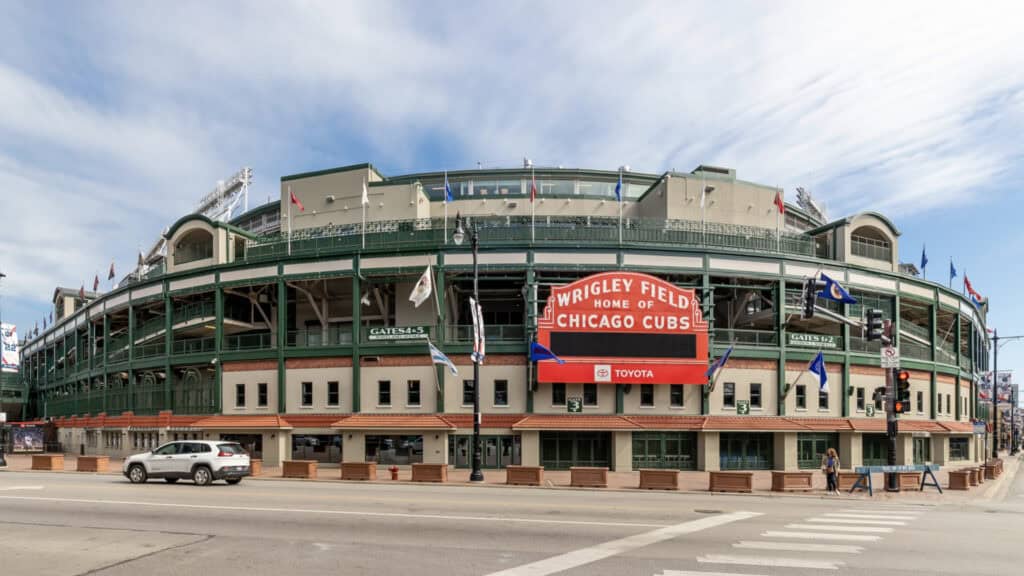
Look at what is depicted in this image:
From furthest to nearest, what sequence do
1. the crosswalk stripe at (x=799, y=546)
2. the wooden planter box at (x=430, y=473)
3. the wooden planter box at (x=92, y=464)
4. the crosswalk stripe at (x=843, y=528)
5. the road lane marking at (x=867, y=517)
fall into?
the wooden planter box at (x=92, y=464)
the wooden planter box at (x=430, y=473)
the road lane marking at (x=867, y=517)
the crosswalk stripe at (x=843, y=528)
the crosswalk stripe at (x=799, y=546)

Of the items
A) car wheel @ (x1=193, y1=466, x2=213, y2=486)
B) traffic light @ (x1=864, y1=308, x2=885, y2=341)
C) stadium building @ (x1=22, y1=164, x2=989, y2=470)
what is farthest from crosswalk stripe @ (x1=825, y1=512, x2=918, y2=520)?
car wheel @ (x1=193, y1=466, x2=213, y2=486)

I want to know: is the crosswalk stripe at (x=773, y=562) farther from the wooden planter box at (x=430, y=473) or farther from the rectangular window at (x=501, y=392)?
the rectangular window at (x=501, y=392)

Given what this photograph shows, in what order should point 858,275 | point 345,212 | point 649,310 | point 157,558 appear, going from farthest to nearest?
point 345,212 < point 858,275 < point 649,310 < point 157,558

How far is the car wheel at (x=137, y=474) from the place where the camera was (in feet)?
94.2

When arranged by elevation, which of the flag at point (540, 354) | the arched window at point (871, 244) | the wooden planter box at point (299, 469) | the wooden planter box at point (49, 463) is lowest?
the wooden planter box at point (49, 463)

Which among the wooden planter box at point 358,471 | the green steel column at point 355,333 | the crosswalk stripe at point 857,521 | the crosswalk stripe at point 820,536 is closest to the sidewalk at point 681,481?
the wooden planter box at point 358,471

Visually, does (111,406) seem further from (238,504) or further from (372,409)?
(238,504)

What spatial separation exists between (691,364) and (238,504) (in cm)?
2418

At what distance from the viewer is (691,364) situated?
38406 mm

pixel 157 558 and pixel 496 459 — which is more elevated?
pixel 157 558

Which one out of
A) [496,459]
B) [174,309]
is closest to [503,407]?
[496,459]

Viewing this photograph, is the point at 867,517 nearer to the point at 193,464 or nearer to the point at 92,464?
the point at 193,464

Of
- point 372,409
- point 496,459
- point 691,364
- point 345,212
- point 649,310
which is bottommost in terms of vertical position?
point 496,459

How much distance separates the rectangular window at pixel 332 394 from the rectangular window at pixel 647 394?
642 inches
